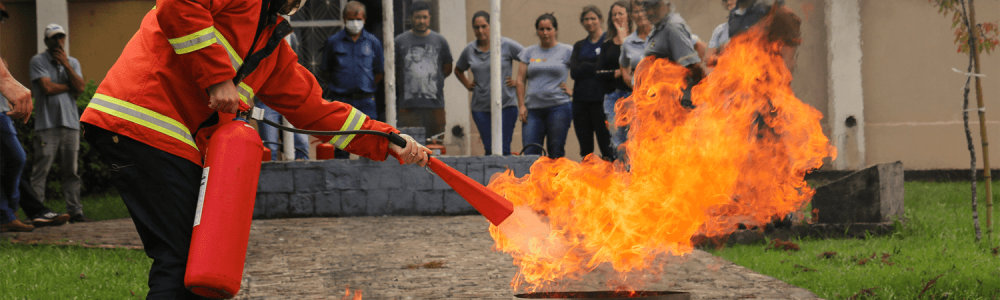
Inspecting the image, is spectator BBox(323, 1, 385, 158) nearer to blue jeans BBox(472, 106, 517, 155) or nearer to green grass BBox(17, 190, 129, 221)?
blue jeans BBox(472, 106, 517, 155)

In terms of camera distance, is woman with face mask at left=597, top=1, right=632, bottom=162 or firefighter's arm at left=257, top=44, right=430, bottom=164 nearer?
firefighter's arm at left=257, top=44, right=430, bottom=164

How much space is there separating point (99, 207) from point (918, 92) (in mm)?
11677

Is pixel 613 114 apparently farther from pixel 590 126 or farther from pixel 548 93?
Result: pixel 548 93

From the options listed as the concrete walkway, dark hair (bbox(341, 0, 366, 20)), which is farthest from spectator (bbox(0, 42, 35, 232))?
dark hair (bbox(341, 0, 366, 20))

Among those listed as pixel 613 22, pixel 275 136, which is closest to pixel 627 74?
pixel 613 22

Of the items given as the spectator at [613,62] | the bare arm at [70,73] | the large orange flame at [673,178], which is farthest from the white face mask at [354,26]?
the large orange flame at [673,178]

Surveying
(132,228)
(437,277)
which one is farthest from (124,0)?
(437,277)

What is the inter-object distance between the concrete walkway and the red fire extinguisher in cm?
195

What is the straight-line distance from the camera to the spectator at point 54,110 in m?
7.78

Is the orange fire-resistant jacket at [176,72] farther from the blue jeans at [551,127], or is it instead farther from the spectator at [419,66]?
the spectator at [419,66]

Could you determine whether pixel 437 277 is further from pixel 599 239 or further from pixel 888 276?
pixel 888 276

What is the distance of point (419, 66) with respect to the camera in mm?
9078

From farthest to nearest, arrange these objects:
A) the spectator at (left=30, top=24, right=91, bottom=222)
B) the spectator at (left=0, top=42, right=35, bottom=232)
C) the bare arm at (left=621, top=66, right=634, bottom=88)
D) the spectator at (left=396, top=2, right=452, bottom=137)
Result: the spectator at (left=396, top=2, right=452, bottom=137) → the spectator at (left=30, top=24, right=91, bottom=222) → the bare arm at (left=621, top=66, right=634, bottom=88) → the spectator at (left=0, top=42, right=35, bottom=232)

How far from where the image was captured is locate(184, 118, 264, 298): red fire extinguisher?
2.37 m
